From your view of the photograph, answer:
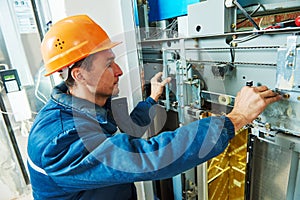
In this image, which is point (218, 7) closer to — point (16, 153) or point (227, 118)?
point (227, 118)

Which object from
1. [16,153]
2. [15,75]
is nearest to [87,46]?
[15,75]

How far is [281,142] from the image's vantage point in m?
0.68

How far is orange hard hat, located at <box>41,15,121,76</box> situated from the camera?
0.74 meters

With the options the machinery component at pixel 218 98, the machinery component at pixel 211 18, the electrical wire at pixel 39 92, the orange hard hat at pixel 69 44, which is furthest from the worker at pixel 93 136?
the electrical wire at pixel 39 92

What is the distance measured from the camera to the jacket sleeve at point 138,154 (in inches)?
21.9

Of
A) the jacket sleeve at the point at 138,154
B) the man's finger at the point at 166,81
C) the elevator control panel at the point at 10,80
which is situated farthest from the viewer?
the elevator control panel at the point at 10,80

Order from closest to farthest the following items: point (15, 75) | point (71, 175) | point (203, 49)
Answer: point (71, 175)
point (203, 49)
point (15, 75)

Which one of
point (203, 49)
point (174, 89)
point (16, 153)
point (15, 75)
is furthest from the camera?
point (16, 153)

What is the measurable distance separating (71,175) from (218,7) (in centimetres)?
72

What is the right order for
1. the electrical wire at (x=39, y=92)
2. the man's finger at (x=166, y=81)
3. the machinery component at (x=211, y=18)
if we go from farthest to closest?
1. the electrical wire at (x=39, y=92)
2. the man's finger at (x=166, y=81)
3. the machinery component at (x=211, y=18)

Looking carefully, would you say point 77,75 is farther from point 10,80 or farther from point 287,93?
point 10,80

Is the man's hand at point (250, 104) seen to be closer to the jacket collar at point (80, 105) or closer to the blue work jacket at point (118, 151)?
the blue work jacket at point (118, 151)

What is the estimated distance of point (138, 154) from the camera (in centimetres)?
57

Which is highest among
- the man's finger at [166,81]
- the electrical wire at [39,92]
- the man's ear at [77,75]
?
the man's ear at [77,75]
